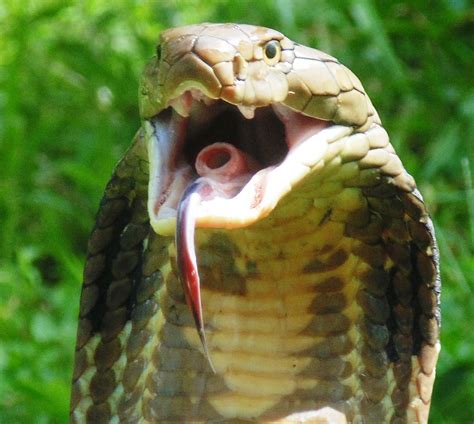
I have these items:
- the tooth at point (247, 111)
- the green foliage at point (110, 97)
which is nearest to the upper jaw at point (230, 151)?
the tooth at point (247, 111)

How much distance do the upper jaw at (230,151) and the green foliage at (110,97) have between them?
1.76 m

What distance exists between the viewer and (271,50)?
215cm

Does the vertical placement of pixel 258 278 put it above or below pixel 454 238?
above

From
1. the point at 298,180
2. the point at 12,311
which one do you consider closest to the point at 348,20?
the point at 12,311

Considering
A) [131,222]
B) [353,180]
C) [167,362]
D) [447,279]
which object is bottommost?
[447,279]

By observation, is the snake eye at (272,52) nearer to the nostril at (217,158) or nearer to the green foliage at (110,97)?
the nostril at (217,158)

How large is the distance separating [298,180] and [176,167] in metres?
0.19

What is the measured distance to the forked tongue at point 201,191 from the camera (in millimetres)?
1946

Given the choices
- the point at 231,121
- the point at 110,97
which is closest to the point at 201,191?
the point at 231,121

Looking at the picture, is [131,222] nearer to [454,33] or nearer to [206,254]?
[206,254]

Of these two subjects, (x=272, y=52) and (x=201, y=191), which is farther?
(x=272, y=52)

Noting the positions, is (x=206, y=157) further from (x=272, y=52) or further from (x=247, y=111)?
(x=272, y=52)

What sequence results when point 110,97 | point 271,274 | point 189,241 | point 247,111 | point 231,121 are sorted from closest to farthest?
point 189,241, point 247,111, point 231,121, point 271,274, point 110,97

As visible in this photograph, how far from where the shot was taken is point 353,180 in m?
2.30
